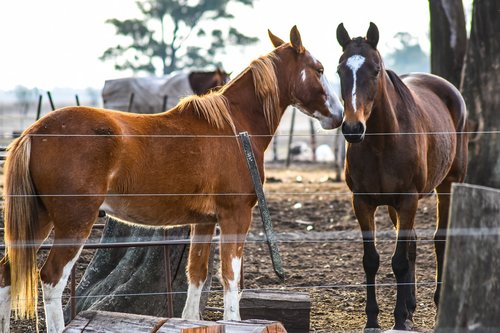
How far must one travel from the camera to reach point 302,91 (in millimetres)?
5992

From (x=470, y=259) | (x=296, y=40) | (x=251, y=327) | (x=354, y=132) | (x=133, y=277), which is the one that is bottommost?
(x=133, y=277)

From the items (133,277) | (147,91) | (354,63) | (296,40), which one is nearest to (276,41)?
(296,40)

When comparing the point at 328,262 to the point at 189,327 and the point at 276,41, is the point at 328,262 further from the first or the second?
the point at 189,327

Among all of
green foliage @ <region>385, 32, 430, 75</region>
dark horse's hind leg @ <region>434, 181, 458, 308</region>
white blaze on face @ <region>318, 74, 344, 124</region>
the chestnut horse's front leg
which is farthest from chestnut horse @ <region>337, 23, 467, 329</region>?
green foliage @ <region>385, 32, 430, 75</region>

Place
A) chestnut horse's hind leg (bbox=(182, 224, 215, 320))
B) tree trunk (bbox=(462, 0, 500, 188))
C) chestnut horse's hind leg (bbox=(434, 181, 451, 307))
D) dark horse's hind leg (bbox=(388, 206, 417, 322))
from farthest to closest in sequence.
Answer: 1. tree trunk (bbox=(462, 0, 500, 188))
2. chestnut horse's hind leg (bbox=(434, 181, 451, 307))
3. dark horse's hind leg (bbox=(388, 206, 417, 322))
4. chestnut horse's hind leg (bbox=(182, 224, 215, 320))

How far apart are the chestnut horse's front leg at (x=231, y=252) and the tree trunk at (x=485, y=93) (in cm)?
715

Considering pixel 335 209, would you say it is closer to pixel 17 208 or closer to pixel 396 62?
pixel 17 208

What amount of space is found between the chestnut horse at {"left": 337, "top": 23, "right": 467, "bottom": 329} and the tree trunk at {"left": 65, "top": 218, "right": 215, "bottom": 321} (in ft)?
3.99

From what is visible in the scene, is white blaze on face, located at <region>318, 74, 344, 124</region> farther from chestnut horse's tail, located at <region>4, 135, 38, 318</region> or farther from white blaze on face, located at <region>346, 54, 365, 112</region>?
chestnut horse's tail, located at <region>4, 135, 38, 318</region>

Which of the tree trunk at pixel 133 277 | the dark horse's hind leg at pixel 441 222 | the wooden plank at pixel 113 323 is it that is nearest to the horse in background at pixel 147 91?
the dark horse's hind leg at pixel 441 222

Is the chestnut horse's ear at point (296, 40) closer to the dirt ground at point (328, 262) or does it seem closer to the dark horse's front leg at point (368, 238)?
the dirt ground at point (328, 262)

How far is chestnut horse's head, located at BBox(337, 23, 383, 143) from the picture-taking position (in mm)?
5836

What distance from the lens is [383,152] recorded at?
20.6ft

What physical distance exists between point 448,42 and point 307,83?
740cm
